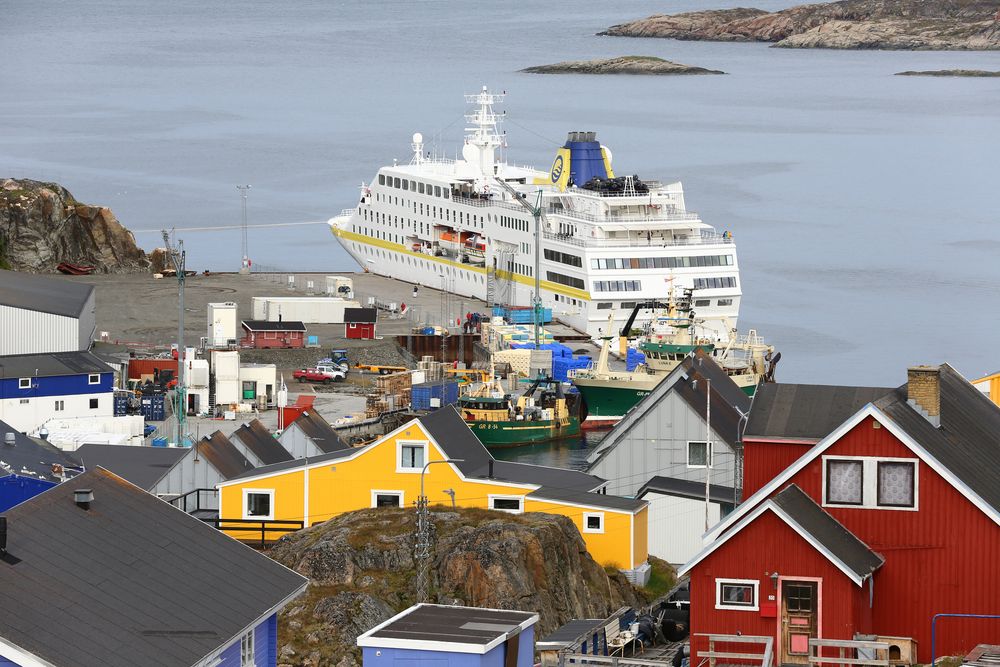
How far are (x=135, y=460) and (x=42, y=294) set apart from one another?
76.4 feet

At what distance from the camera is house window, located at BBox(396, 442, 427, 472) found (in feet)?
90.9

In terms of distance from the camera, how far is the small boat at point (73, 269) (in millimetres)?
75375

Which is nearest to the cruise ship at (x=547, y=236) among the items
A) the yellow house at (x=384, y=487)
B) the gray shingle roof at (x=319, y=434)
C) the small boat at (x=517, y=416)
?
the small boat at (x=517, y=416)

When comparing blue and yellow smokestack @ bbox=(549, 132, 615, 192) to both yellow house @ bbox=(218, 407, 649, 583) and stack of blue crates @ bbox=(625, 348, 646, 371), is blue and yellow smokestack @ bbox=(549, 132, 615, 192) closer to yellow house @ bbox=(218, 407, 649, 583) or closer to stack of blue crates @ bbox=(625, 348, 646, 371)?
stack of blue crates @ bbox=(625, 348, 646, 371)

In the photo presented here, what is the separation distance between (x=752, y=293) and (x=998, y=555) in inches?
2633

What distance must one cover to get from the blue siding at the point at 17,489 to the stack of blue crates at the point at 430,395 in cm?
2907

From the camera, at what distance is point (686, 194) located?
11500 cm

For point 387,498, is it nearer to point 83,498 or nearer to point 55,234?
point 83,498

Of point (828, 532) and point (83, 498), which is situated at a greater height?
point (83, 498)

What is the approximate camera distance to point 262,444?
34.5m

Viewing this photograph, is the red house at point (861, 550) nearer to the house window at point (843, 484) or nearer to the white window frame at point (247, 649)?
the house window at point (843, 484)

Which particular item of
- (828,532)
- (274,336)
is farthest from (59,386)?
(828,532)

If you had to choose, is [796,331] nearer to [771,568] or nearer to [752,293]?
[752,293]

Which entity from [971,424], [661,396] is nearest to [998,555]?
[971,424]
